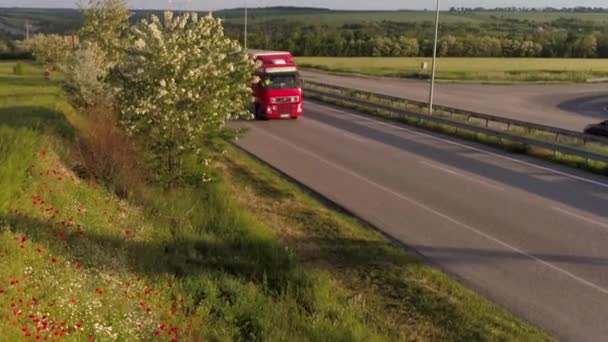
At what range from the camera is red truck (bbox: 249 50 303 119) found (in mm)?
30984

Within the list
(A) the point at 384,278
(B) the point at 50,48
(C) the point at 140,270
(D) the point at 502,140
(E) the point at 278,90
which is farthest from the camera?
(B) the point at 50,48

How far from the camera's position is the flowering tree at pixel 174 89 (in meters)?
15.2

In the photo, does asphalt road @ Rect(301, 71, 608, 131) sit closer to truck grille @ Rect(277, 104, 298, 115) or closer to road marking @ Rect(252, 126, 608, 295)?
truck grille @ Rect(277, 104, 298, 115)

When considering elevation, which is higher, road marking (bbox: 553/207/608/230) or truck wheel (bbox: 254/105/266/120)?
road marking (bbox: 553/207/608/230)

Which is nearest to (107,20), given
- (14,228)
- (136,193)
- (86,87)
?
(86,87)

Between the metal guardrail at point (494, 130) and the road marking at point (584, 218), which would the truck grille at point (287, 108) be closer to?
the metal guardrail at point (494, 130)

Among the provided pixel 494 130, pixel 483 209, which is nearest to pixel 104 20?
pixel 494 130

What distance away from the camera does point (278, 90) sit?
31.1 meters

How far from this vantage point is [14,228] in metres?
9.23

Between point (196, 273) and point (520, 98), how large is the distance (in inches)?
1802

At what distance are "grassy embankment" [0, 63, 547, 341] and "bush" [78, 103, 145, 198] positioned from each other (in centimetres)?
36

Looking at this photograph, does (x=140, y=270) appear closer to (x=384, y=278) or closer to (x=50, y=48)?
(x=384, y=278)

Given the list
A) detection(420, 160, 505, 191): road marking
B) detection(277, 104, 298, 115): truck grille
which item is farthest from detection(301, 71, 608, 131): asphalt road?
detection(420, 160, 505, 191): road marking

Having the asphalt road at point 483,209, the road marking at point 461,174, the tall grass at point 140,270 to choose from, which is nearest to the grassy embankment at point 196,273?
the tall grass at point 140,270
